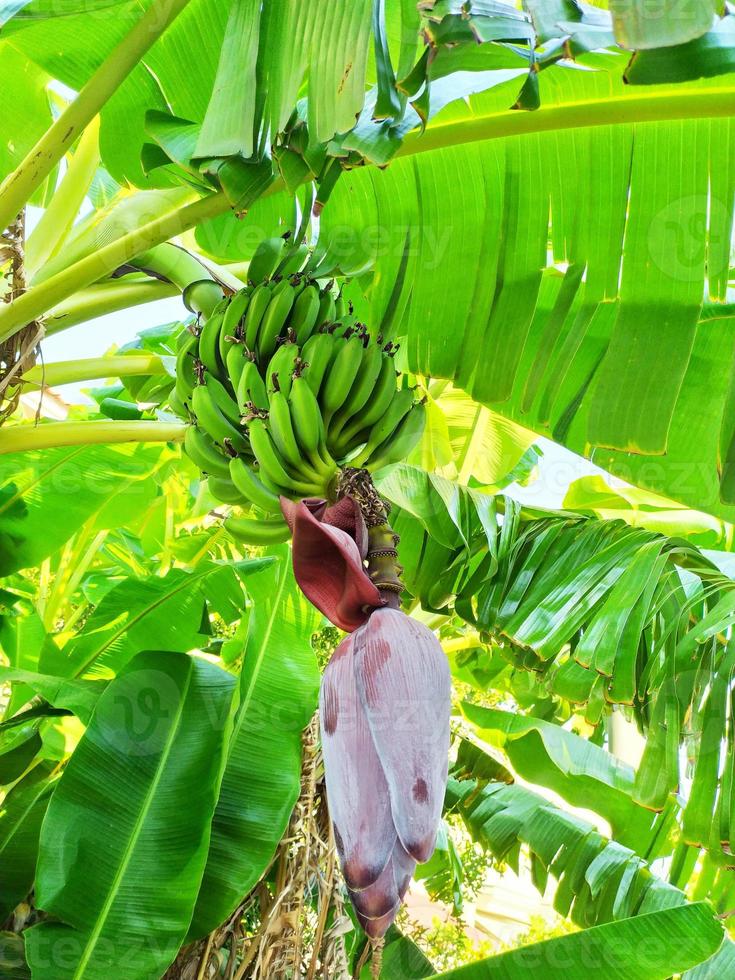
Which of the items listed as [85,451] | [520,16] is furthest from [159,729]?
[520,16]

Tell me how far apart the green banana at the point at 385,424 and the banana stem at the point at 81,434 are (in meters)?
0.33

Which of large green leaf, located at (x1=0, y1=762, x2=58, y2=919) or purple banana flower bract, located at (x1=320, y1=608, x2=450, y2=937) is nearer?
purple banana flower bract, located at (x1=320, y1=608, x2=450, y2=937)

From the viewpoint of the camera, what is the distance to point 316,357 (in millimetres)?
942

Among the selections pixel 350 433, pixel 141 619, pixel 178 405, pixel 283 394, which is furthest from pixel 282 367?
pixel 141 619

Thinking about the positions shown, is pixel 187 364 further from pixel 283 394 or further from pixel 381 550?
pixel 381 550

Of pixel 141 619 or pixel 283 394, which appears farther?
pixel 141 619

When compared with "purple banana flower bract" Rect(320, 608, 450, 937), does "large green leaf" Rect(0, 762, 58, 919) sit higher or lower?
lower

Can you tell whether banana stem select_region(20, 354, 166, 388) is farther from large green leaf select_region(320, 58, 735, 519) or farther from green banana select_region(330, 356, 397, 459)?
green banana select_region(330, 356, 397, 459)

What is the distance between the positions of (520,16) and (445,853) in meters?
1.81

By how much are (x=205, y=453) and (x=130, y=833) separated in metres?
0.59

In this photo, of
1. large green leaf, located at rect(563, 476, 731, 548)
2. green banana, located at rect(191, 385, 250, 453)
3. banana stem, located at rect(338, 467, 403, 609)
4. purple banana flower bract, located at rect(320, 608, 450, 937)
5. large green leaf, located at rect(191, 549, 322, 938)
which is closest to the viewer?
purple banana flower bract, located at rect(320, 608, 450, 937)

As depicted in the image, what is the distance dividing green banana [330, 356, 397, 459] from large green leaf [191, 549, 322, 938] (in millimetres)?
496

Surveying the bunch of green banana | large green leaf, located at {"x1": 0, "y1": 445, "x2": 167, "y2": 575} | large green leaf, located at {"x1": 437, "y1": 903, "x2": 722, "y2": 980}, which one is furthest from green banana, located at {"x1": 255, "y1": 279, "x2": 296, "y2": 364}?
large green leaf, located at {"x1": 437, "y1": 903, "x2": 722, "y2": 980}

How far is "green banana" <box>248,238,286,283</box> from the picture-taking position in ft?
3.38
